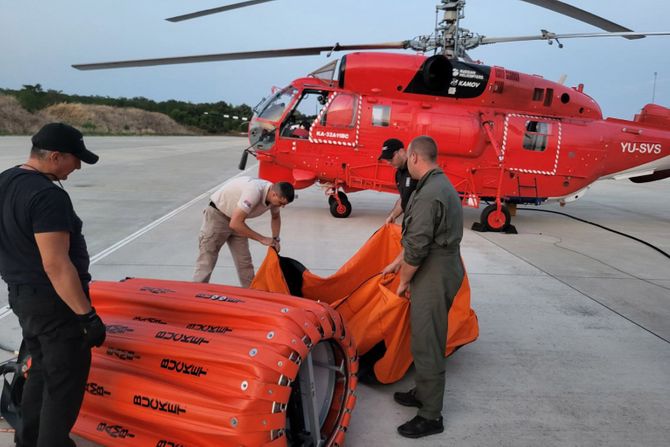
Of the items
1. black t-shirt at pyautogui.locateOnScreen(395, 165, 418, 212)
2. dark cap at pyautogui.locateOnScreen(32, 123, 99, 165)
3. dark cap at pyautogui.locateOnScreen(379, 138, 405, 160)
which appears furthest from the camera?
black t-shirt at pyautogui.locateOnScreen(395, 165, 418, 212)

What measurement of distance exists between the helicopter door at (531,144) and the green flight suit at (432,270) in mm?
7289

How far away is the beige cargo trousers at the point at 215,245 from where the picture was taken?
4926mm

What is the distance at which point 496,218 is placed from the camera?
393 inches

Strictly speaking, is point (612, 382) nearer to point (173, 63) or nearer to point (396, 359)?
point (396, 359)

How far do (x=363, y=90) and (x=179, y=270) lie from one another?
545cm

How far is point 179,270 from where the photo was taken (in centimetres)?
643

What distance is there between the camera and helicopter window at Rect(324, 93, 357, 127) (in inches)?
393

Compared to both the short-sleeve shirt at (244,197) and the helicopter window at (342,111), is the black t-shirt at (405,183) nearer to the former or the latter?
the short-sleeve shirt at (244,197)

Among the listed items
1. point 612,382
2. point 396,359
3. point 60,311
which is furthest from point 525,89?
point 60,311

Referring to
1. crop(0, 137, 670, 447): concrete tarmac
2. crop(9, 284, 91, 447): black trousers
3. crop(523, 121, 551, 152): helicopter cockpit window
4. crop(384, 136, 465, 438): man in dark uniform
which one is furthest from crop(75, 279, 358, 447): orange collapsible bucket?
crop(523, 121, 551, 152): helicopter cockpit window

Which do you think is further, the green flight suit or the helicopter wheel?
the helicopter wheel

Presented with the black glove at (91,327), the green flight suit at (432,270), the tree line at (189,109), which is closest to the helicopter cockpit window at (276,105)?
the green flight suit at (432,270)

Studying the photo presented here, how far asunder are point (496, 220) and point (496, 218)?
40mm

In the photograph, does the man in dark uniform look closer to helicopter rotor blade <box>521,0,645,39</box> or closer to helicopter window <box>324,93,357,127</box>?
helicopter rotor blade <box>521,0,645,39</box>
